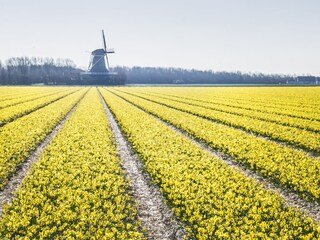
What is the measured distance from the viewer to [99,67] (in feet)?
448

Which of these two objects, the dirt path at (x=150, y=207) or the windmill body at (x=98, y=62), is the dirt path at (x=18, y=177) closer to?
the dirt path at (x=150, y=207)

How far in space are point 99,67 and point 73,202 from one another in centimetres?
13287

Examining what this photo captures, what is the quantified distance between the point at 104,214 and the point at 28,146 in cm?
990

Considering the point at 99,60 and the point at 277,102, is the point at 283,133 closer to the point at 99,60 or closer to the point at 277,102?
the point at 277,102

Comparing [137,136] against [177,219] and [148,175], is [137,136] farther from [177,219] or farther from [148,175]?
[177,219]

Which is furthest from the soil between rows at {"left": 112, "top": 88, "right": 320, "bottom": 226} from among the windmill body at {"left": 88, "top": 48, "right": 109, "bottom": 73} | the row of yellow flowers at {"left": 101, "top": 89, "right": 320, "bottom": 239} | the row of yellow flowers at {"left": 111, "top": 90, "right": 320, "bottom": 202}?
the windmill body at {"left": 88, "top": 48, "right": 109, "bottom": 73}

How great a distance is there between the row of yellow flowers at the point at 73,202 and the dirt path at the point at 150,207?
0.39 meters

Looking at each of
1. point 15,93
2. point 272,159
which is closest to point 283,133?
point 272,159

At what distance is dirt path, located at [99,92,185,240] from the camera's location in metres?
8.27

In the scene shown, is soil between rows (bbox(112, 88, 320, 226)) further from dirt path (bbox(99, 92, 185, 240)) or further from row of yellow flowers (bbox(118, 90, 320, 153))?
row of yellow flowers (bbox(118, 90, 320, 153))

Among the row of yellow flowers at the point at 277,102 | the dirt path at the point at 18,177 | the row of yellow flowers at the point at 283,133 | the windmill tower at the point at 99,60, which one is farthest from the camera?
the windmill tower at the point at 99,60

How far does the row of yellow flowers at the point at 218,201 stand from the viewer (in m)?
7.85

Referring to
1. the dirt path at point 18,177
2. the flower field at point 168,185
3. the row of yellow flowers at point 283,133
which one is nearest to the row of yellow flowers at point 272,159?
the flower field at point 168,185

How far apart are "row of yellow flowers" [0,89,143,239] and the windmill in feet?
412
